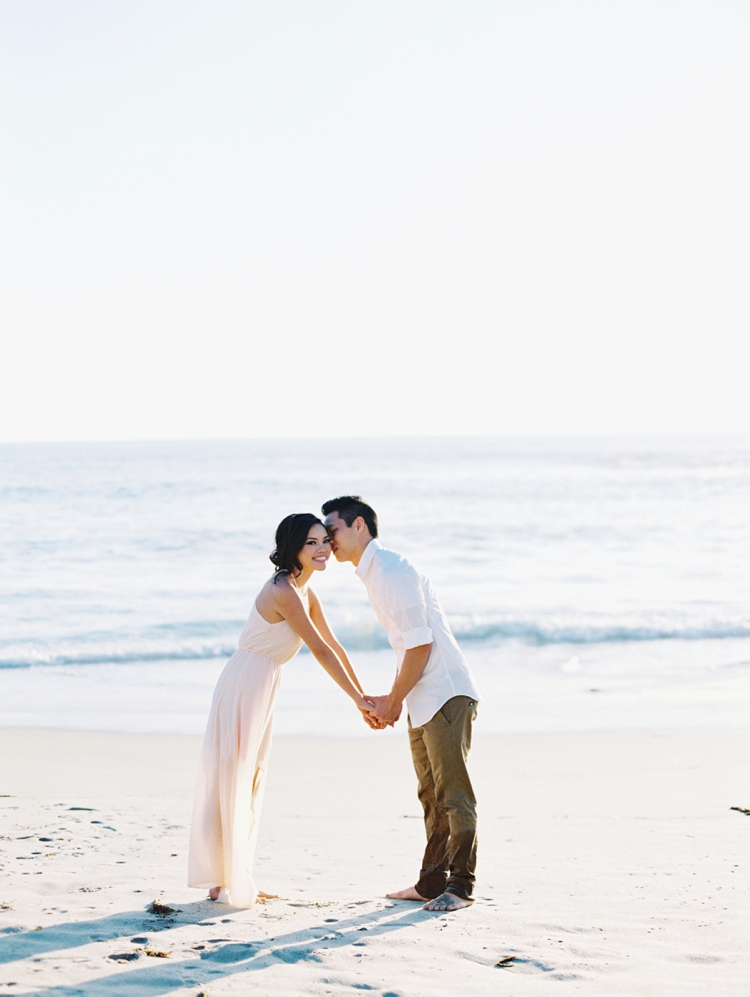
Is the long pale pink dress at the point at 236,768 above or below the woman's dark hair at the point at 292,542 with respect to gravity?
below

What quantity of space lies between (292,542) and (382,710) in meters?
0.96

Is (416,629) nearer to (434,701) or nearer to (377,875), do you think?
(434,701)

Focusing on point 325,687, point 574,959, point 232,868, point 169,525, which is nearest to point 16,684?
point 325,687

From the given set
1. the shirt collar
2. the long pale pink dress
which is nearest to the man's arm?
the shirt collar

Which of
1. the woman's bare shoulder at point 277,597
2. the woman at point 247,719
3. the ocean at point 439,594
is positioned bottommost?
the ocean at point 439,594

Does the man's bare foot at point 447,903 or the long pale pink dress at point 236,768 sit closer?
the man's bare foot at point 447,903

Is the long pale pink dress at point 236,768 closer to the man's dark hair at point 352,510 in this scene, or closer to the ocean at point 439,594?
the man's dark hair at point 352,510

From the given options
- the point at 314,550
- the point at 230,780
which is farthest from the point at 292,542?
the point at 230,780

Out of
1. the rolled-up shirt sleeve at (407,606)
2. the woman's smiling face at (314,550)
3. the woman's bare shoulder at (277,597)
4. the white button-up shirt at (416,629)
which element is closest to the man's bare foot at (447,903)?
the white button-up shirt at (416,629)

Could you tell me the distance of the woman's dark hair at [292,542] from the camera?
4582 mm

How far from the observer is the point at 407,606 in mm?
4414

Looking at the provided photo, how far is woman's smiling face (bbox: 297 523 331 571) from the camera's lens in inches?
181

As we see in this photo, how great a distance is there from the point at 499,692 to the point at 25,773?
5770 mm

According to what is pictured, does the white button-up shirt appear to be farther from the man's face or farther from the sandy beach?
the sandy beach
